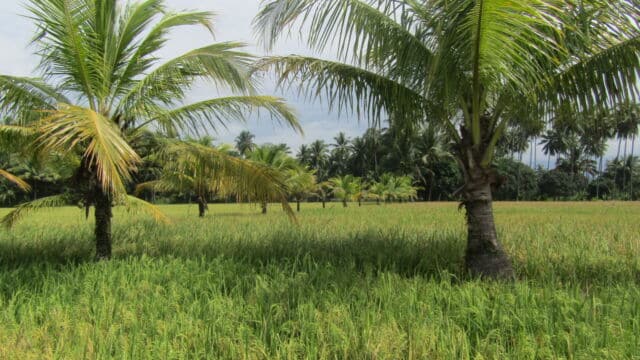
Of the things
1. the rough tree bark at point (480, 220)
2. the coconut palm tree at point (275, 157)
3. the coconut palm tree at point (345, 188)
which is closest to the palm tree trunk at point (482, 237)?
the rough tree bark at point (480, 220)

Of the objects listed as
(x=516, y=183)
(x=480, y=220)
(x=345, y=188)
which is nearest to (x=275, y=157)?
(x=345, y=188)

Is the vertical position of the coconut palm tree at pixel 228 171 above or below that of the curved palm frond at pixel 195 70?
below

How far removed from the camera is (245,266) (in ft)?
19.1

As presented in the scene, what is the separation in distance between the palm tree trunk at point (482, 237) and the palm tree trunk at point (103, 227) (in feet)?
16.9

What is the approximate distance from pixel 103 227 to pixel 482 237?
5.43 meters

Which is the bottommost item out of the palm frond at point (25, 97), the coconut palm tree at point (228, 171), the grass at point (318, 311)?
the grass at point (318, 311)

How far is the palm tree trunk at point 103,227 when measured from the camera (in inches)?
249

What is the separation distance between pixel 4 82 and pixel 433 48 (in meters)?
5.76

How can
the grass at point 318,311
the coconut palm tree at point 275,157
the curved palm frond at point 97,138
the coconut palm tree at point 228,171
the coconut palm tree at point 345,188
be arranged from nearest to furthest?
the grass at point 318,311 < the curved palm frond at point 97,138 < the coconut palm tree at point 228,171 < the coconut palm tree at point 275,157 < the coconut palm tree at point 345,188

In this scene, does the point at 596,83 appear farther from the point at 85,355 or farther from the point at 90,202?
the point at 90,202

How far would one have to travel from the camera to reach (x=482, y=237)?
17.6 feet

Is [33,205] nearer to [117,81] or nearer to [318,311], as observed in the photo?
[117,81]

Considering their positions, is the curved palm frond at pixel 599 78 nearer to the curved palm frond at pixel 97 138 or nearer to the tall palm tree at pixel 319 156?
the curved palm frond at pixel 97 138

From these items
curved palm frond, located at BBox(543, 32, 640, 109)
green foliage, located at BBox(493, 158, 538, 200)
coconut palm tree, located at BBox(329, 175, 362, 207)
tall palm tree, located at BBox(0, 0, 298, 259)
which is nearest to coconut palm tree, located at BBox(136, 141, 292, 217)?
tall palm tree, located at BBox(0, 0, 298, 259)
